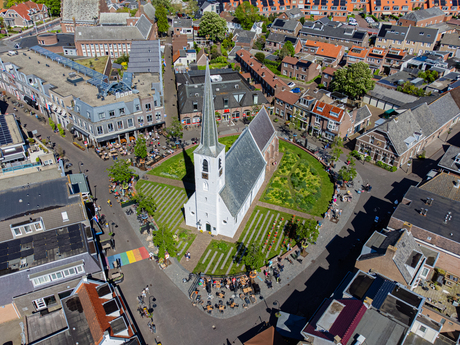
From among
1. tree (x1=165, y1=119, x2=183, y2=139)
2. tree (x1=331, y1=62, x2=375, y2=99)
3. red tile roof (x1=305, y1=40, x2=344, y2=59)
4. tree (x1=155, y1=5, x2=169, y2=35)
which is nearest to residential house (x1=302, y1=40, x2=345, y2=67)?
red tile roof (x1=305, y1=40, x2=344, y2=59)

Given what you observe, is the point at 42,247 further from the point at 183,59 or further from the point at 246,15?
the point at 246,15

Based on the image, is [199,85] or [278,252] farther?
[199,85]

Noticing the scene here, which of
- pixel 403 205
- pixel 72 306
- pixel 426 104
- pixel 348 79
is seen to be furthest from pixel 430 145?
pixel 72 306

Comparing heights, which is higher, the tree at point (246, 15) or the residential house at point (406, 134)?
the tree at point (246, 15)

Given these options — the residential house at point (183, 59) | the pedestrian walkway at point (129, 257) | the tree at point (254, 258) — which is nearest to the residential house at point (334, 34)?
the residential house at point (183, 59)

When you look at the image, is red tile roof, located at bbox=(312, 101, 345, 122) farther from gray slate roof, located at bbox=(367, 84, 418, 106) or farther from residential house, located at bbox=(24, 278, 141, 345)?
residential house, located at bbox=(24, 278, 141, 345)

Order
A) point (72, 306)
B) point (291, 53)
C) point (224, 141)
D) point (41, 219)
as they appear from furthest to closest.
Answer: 1. point (291, 53)
2. point (224, 141)
3. point (41, 219)
4. point (72, 306)

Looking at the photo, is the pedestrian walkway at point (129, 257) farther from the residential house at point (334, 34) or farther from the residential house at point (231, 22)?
the residential house at point (231, 22)

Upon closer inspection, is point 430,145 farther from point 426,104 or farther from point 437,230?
point 437,230
